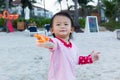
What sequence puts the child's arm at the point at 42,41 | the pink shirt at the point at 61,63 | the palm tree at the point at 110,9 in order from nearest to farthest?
the child's arm at the point at 42,41
the pink shirt at the point at 61,63
the palm tree at the point at 110,9

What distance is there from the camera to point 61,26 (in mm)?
2383

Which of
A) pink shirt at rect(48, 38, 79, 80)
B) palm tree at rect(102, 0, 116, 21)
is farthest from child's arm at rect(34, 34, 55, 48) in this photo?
palm tree at rect(102, 0, 116, 21)

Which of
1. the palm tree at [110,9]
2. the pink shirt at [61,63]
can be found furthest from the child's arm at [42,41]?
the palm tree at [110,9]

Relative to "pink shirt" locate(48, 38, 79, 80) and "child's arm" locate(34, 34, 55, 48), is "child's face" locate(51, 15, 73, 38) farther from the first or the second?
"child's arm" locate(34, 34, 55, 48)

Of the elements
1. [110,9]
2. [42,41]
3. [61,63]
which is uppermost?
[110,9]

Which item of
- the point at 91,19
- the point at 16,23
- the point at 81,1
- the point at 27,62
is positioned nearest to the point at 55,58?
the point at 27,62

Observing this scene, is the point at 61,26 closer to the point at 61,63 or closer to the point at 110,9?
the point at 61,63

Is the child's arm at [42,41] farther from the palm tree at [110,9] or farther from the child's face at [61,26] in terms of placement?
the palm tree at [110,9]

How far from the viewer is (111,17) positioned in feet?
120

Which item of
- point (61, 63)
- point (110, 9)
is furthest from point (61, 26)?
point (110, 9)

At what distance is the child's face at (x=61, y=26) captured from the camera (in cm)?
238

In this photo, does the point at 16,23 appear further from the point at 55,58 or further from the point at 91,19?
the point at 55,58

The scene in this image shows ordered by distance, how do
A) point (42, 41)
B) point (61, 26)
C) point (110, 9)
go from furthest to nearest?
point (110, 9), point (61, 26), point (42, 41)

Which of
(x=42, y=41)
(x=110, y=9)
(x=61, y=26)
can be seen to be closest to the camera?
(x=42, y=41)
